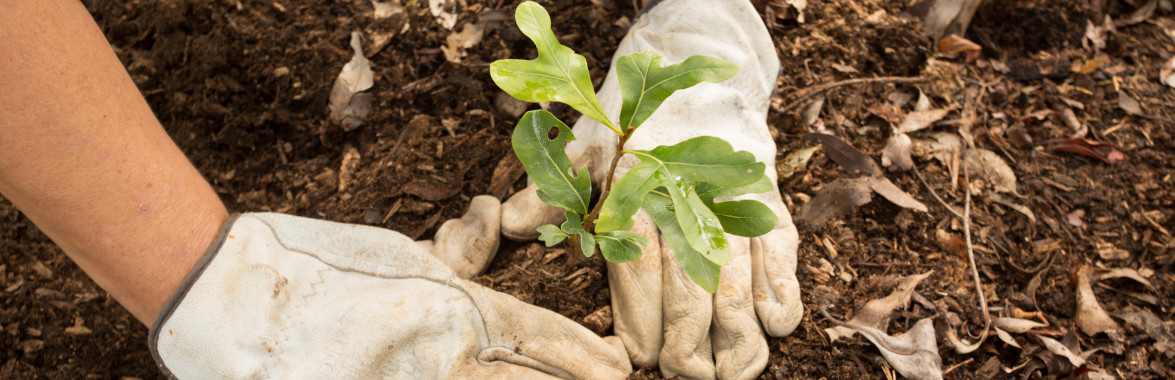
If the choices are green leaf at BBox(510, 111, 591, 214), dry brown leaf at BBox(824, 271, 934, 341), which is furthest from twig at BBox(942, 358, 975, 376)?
green leaf at BBox(510, 111, 591, 214)

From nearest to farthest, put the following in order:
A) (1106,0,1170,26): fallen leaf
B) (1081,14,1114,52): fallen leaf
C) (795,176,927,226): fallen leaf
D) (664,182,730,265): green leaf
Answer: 1. (664,182,730,265): green leaf
2. (795,176,927,226): fallen leaf
3. (1081,14,1114,52): fallen leaf
4. (1106,0,1170,26): fallen leaf

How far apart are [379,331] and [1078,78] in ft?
10.9

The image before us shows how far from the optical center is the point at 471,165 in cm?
261

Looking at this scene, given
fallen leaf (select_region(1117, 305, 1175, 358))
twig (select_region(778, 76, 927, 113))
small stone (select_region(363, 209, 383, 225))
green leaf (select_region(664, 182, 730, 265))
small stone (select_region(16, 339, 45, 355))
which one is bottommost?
small stone (select_region(16, 339, 45, 355))

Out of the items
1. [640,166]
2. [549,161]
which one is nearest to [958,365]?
[640,166]

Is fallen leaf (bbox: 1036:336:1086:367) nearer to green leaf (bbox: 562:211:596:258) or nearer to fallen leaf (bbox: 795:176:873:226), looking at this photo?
fallen leaf (bbox: 795:176:873:226)

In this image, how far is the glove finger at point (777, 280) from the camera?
2.07 m

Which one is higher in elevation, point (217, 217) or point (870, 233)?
point (217, 217)

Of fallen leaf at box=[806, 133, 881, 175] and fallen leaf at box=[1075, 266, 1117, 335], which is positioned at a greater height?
fallen leaf at box=[806, 133, 881, 175]

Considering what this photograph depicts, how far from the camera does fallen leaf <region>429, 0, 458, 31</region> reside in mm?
2926

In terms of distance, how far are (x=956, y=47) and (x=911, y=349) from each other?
1658mm

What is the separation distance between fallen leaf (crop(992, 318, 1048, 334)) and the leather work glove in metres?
1.33

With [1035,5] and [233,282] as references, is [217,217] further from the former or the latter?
[1035,5]

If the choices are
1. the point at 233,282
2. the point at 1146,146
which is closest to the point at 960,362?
the point at 1146,146
